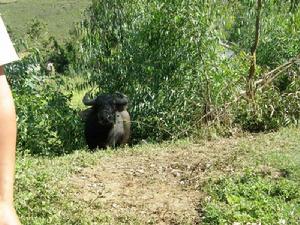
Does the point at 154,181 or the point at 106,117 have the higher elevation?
the point at 154,181

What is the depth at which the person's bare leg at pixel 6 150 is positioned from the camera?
1683mm

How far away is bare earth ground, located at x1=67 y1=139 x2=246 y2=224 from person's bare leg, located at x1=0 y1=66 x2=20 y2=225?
286 cm

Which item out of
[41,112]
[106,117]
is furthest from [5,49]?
[106,117]

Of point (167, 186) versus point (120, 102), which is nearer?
point (167, 186)

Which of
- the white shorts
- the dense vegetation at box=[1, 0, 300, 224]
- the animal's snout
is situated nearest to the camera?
the white shorts

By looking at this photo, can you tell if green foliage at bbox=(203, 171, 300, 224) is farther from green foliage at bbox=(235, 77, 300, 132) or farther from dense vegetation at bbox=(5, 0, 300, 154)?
green foliage at bbox=(235, 77, 300, 132)

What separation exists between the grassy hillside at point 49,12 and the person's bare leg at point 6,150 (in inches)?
2235

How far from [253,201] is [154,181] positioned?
1.06m

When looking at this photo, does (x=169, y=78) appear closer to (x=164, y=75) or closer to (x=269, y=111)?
(x=164, y=75)

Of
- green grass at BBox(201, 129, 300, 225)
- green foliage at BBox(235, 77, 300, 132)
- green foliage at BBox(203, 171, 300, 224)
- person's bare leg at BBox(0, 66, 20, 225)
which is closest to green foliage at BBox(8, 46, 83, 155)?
green foliage at BBox(235, 77, 300, 132)

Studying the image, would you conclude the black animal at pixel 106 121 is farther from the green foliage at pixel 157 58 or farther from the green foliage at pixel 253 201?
the green foliage at pixel 253 201

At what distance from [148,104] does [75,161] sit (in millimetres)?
2544

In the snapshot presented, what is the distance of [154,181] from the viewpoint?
17.5 ft

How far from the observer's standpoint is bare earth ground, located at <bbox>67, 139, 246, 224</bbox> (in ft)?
15.3
